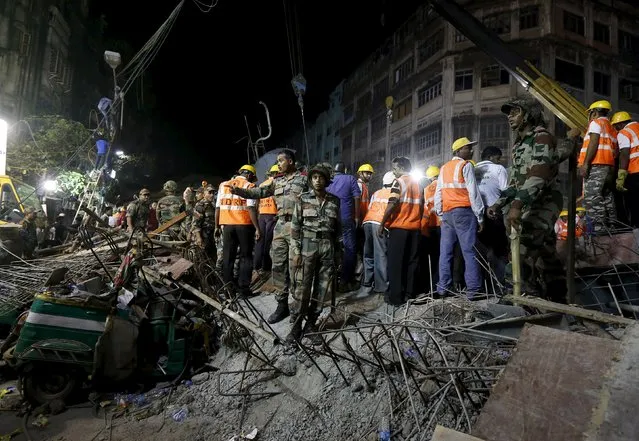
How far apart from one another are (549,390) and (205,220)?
22.7 feet

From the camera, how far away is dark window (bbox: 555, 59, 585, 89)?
21000mm

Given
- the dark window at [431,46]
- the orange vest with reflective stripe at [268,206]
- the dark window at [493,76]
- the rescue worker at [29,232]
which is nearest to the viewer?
the orange vest with reflective stripe at [268,206]

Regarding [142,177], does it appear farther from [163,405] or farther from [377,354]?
[377,354]

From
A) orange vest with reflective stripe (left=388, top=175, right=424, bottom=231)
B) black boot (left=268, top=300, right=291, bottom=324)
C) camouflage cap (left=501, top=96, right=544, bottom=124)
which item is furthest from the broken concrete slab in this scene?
black boot (left=268, top=300, right=291, bottom=324)

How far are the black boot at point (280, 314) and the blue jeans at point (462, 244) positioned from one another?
6.60ft

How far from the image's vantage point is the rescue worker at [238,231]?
599 cm

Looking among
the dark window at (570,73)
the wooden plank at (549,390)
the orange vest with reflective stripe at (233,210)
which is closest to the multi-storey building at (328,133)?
the dark window at (570,73)

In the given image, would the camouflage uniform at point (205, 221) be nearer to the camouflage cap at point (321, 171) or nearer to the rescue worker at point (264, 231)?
the rescue worker at point (264, 231)

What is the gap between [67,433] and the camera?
11.6ft

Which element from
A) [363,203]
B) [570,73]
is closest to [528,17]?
[570,73]

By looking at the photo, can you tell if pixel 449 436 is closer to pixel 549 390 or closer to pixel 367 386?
pixel 549 390

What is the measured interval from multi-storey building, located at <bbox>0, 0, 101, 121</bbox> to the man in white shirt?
20498 millimetres

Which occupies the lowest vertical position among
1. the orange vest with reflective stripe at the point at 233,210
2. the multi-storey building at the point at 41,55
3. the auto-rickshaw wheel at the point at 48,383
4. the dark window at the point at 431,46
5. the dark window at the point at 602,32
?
the auto-rickshaw wheel at the point at 48,383

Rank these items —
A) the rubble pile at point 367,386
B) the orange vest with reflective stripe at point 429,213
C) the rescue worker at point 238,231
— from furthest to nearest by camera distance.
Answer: the rescue worker at point 238,231
the orange vest with reflective stripe at point 429,213
the rubble pile at point 367,386
